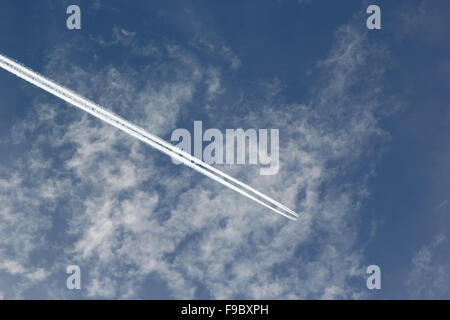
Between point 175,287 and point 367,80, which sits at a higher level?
point 367,80

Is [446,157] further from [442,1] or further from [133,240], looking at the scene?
[133,240]

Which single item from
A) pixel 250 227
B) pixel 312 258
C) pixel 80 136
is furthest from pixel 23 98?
pixel 312 258

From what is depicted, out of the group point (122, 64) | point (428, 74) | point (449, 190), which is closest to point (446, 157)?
point (449, 190)

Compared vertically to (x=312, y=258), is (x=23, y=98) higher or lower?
higher

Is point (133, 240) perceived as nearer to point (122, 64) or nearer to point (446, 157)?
point (122, 64)

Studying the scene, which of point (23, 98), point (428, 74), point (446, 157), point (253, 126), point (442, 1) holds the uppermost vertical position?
point (442, 1)

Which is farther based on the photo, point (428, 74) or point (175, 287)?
point (428, 74)
